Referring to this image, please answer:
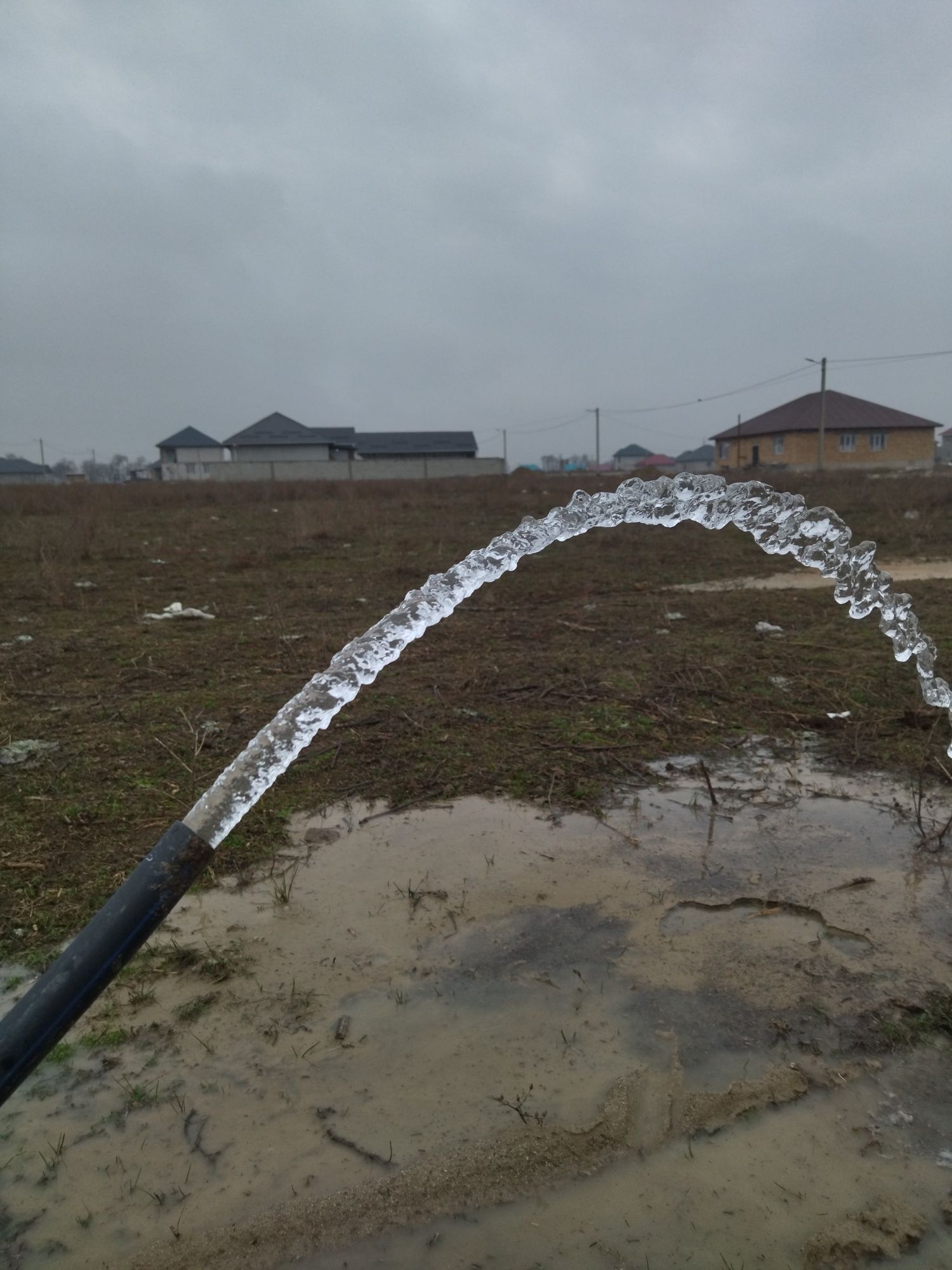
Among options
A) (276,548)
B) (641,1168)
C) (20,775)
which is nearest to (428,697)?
(20,775)

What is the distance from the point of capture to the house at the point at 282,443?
4538cm

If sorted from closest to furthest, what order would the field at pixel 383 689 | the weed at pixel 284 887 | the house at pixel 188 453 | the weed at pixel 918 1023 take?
the weed at pixel 918 1023
the weed at pixel 284 887
the field at pixel 383 689
the house at pixel 188 453

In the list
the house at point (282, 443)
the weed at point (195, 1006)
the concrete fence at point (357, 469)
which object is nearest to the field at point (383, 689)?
the weed at point (195, 1006)

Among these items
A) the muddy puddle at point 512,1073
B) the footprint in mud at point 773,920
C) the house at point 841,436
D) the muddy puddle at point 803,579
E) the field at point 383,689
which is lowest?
the muddy puddle at point 512,1073

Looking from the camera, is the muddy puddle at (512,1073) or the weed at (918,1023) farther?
the weed at (918,1023)

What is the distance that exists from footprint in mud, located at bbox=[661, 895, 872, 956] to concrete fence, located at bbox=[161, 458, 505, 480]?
31601 millimetres

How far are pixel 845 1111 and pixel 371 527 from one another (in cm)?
1114

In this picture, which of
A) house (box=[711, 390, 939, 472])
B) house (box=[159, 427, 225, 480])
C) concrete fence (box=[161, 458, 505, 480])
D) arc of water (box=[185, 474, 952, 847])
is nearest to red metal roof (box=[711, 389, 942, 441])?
house (box=[711, 390, 939, 472])

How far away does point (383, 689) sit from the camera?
15.0ft

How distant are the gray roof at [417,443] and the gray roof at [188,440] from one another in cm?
1043

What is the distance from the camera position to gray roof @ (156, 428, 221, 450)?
5278 cm

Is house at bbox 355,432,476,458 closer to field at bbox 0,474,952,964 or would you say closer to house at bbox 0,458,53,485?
house at bbox 0,458,53,485

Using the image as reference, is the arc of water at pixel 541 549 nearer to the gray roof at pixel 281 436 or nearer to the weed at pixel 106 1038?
the weed at pixel 106 1038

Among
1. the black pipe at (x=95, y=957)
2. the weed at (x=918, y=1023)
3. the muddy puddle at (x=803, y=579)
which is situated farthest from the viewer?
the muddy puddle at (x=803, y=579)
